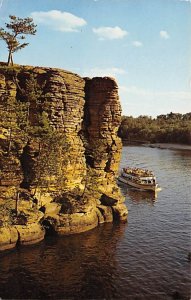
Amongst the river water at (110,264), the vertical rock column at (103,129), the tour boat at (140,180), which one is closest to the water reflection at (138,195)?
the tour boat at (140,180)

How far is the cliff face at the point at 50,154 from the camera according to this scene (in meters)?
44.5

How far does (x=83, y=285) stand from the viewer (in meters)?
32.7

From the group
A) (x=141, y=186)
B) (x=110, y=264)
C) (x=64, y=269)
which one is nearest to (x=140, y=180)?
(x=141, y=186)

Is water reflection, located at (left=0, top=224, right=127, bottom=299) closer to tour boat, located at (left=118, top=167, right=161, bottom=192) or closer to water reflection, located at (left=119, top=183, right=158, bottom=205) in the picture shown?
water reflection, located at (left=119, top=183, right=158, bottom=205)

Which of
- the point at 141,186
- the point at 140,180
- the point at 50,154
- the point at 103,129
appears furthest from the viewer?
the point at 140,180

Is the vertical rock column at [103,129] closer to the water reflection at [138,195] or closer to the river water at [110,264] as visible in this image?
the river water at [110,264]

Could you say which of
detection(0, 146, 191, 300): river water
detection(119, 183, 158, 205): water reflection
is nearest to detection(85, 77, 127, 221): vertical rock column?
detection(0, 146, 191, 300): river water

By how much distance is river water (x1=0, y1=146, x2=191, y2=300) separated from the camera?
104ft

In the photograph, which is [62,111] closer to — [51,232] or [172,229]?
[51,232]

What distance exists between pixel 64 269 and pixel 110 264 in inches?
193

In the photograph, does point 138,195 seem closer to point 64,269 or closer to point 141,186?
point 141,186

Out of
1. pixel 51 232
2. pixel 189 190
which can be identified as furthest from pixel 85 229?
pixel 189 190

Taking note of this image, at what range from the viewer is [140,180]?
77.0 m

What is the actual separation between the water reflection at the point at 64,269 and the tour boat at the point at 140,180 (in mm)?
29499
